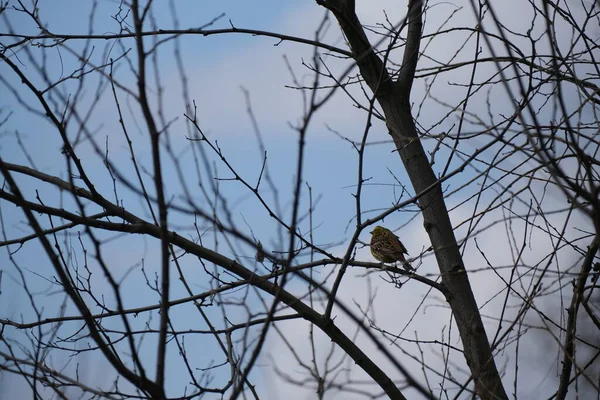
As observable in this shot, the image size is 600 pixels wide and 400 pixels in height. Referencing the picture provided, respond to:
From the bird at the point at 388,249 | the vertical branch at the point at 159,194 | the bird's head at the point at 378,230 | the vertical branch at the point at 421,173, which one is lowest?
the vertical branch at the point at 159,194

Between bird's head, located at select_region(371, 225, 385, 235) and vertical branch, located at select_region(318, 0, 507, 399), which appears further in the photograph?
bird's head, located at select_region(371, 225, 385, 235)

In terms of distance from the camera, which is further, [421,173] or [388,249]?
[388,249]

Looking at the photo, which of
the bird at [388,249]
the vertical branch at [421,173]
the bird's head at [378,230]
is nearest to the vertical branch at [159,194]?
the vertical branch at [421,173]

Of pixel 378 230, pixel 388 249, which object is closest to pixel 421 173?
pixel 388 249

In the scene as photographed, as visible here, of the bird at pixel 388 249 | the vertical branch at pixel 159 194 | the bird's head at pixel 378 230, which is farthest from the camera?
the bird's head at pixel 378 230

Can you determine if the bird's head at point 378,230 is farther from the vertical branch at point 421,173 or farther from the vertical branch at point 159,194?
the vertical branch at point 159,194

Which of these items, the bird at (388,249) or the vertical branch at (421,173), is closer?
the vertical branch at (421,173)

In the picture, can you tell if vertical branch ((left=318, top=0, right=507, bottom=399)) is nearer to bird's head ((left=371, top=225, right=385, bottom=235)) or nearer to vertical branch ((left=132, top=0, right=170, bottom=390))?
vertical branch ((left=132, top=0, right=170, bottom=390))

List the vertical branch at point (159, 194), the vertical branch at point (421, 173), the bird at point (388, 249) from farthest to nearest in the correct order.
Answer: the bird at point (388, 249), the vertical branch at point (421, 173), the vertical branch at point (159, 194)

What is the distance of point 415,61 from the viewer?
14.0ft

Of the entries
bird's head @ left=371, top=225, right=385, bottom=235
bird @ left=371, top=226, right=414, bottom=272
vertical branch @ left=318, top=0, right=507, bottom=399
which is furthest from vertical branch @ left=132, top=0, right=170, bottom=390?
bird's head @ left=371, top=225, right=385, bottom=235

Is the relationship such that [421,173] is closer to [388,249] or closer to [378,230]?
[388,249]

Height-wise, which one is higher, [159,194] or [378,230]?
[378,230]

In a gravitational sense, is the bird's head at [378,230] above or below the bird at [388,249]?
above
